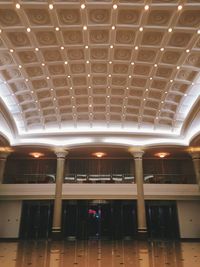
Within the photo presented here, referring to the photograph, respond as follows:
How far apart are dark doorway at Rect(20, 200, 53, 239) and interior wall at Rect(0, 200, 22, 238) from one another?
41 centimetres

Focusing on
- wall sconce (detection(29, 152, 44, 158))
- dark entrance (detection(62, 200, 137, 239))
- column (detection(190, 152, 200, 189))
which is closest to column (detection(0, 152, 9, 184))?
wall sconce (detection(29, 152, 44, 158))

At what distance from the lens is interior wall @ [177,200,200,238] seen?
19516mm

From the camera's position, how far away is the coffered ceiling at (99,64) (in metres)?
11.2

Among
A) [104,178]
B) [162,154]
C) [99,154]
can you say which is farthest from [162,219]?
[99,154]

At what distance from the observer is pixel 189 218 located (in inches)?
787

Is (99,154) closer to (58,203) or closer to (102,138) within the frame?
(102,138)

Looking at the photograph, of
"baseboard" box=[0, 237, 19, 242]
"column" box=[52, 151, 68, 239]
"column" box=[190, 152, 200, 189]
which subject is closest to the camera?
"column" box=[52, 151, 68, 239]

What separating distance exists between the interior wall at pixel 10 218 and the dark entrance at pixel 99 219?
3791 millimetres

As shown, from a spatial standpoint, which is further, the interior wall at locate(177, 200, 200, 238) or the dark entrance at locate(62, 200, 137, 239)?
the dark entrance at locate(62, 200, 137, 239)

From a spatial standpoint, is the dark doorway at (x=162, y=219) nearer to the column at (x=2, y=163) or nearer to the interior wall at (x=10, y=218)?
the interior wall at (x=10, y=218)

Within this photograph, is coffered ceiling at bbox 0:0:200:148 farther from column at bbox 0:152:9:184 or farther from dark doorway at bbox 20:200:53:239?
dark doorway at bbox 20:200:53:239

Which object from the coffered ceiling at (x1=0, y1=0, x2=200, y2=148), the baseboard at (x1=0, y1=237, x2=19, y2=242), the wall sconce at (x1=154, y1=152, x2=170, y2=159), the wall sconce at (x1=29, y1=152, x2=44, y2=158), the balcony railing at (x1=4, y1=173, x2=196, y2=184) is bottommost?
the baseboard at (x1=0, y1=237, x2=19, y2=242)

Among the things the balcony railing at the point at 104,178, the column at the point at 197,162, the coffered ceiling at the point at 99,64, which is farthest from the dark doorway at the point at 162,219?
the coffered ceiling at the point at 99,64

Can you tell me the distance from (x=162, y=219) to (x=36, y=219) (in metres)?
10.6
